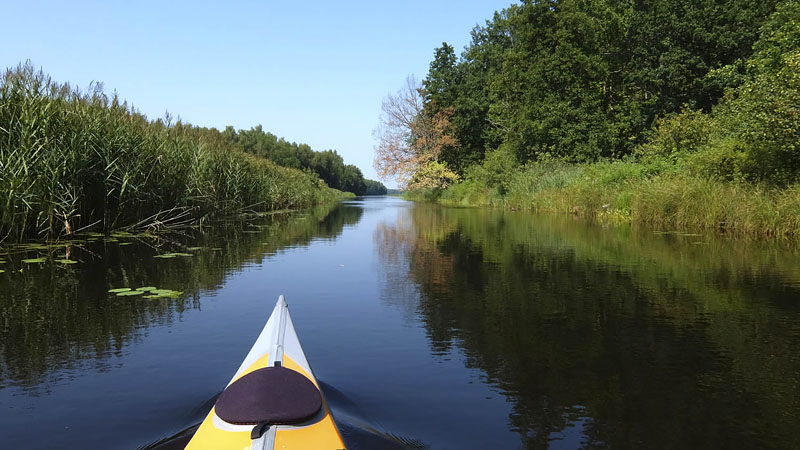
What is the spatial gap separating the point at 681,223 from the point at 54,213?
16591 millimetres

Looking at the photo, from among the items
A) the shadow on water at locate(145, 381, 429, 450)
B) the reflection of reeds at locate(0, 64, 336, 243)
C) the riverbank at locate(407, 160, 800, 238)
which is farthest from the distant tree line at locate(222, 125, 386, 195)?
the shadow on water at locate(145, 381, 429, 450)

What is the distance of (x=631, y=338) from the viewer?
523cm

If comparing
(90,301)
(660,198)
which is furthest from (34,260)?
(660,198)

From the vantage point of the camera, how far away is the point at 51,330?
204 inches

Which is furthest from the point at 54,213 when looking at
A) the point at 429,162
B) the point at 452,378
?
the point at 429,162

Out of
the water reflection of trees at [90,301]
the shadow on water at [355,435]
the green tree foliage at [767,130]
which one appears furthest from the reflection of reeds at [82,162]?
the green tree foliage at [767,130]

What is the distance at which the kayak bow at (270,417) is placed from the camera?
7.79 ft

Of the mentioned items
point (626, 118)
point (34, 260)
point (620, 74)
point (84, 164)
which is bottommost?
point (34, 260)

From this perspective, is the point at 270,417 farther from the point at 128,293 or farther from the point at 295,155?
the point at 295,155

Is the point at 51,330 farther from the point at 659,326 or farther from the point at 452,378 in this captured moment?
the point at 659,326

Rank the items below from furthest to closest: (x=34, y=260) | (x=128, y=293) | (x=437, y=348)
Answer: (x=34, y=260) → (x=128, y=293) → (x=437, y=348)

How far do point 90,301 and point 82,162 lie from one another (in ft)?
16.7

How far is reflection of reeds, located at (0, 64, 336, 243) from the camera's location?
365 inches

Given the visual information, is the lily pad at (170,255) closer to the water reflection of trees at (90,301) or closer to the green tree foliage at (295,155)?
the water reflection of trees at (90,301)
